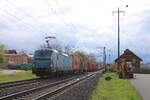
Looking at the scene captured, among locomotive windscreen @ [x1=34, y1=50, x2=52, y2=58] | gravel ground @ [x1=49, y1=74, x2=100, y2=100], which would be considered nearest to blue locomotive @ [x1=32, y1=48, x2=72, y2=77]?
locomotive windscreen @ [x1=34, y1=50, x2=52, y2=58]

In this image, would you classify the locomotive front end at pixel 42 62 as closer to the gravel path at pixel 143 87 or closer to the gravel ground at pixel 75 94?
the gravel path at pixel 143 87

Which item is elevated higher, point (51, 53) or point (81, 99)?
point (51, 53)

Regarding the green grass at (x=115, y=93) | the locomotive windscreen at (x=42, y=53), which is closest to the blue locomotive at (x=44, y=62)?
the locomotive windscreen at (x=42, y=53)

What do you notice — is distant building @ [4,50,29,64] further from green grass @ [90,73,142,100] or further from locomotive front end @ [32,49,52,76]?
green grass @ [90,73,142,100]

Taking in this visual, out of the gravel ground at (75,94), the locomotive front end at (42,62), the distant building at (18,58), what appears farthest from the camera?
the distant building at (18,58)

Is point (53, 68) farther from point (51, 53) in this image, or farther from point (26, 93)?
point (26, 93)

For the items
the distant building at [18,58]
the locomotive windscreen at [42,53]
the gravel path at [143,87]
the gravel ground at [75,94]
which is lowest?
the gravel ground at [75,94]

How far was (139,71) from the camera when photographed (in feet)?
248

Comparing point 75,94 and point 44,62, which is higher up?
point 44,62

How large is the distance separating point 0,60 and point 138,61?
4609 cm

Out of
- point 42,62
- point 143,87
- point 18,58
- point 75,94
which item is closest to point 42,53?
point 42,62

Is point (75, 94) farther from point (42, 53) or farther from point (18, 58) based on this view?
point (18, 58)

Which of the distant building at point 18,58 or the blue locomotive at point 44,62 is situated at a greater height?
the distant building at point 18,58

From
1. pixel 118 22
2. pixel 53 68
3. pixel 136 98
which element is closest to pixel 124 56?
pixel 118 22
